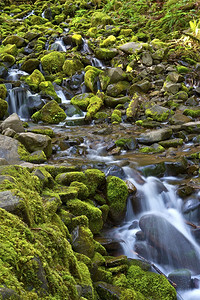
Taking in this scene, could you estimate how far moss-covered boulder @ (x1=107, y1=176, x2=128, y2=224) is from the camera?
445cm

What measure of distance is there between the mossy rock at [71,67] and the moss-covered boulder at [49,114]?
4005 millimetres

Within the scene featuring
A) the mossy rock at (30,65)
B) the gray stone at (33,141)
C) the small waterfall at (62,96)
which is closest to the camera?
the gray stone at (33,141)

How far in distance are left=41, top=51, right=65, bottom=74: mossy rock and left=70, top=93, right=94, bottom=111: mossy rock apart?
10.1 feet

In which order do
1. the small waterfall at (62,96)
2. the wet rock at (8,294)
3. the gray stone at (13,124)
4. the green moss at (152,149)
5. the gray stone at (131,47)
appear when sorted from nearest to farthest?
the wet rock at (8,294)
the green moss at (152,149)
the gray stone at (13,124)
the small waterfall at (62,96)
the gray stone at (131,47)

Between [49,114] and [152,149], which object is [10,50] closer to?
[49,114]

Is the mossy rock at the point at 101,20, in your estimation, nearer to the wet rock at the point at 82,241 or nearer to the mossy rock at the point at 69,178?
the mossy rock at the point at 69,178

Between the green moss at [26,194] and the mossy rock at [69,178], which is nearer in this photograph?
the green moss at [26,194]

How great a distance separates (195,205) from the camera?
15.2 ft

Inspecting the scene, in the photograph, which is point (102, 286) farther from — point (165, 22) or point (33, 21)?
point (33, 21)

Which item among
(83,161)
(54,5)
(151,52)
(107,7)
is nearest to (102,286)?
(83,161)

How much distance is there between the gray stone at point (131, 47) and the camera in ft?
45.9

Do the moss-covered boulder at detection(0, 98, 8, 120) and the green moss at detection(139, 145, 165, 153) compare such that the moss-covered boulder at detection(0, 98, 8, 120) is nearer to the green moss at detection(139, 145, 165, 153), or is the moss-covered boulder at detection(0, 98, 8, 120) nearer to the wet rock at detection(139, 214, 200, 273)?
the green moss at detection(139, 145, 165, 153)

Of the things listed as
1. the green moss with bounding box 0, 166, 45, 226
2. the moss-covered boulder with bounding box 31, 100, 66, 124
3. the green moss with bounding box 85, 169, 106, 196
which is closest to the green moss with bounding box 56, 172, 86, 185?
the green moss with bounding box 85, 169, 106, 196

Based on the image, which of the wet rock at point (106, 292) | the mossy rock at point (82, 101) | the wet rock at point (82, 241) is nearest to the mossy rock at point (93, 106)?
the mossy rock at point (82, 101)
